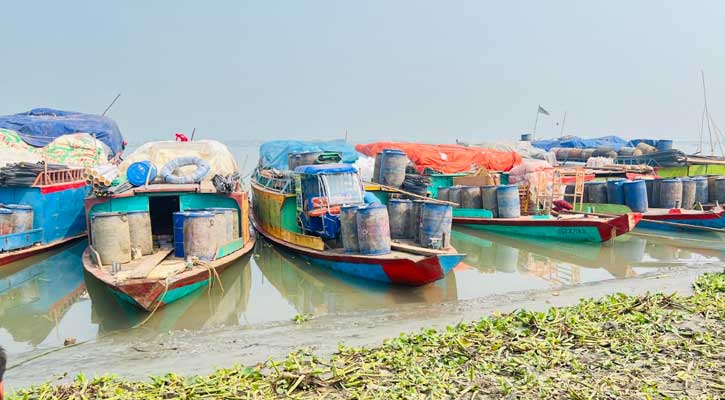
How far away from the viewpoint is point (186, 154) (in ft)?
49.1

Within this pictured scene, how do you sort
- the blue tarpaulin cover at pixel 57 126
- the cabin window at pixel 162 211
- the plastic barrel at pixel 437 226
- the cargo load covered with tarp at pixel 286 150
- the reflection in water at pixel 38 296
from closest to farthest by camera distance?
the reflection in water at pixel 38 296
the plastic barrel at pixel 437 226
the cabin window at pixel 162 211
the cargo load covered with tarp at pixel 286 150
the blue tarpaulin cover at pixel 57 126

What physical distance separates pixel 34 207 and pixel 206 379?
33.4 feet

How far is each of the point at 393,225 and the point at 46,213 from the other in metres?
8.83

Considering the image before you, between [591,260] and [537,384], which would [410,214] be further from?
[537,384]

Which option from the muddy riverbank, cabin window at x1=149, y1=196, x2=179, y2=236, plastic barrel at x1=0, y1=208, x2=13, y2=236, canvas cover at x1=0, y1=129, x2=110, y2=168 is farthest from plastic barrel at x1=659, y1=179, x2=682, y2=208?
canvas cover at x1=0, y1=129, x2=110, y2=168

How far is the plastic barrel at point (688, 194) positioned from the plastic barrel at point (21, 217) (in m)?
20.5

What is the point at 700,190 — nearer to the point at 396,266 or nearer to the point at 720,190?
the point at 720,190

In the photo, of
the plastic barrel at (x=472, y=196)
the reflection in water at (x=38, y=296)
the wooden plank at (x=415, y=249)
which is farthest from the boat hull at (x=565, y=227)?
the reflection in water at (x=38, y=296)

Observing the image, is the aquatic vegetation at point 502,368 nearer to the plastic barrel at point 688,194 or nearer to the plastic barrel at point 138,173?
the plastic barrel at point 138,173

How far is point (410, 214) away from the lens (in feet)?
36.4

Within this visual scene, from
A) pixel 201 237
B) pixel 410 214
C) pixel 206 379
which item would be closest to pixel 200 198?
pixel 201 237

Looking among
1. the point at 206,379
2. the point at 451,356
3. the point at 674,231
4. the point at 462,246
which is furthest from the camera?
the point at 674,231

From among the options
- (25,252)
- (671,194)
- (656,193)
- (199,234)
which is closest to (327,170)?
(199,234)

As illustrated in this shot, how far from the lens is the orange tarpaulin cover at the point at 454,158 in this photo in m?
19.9
